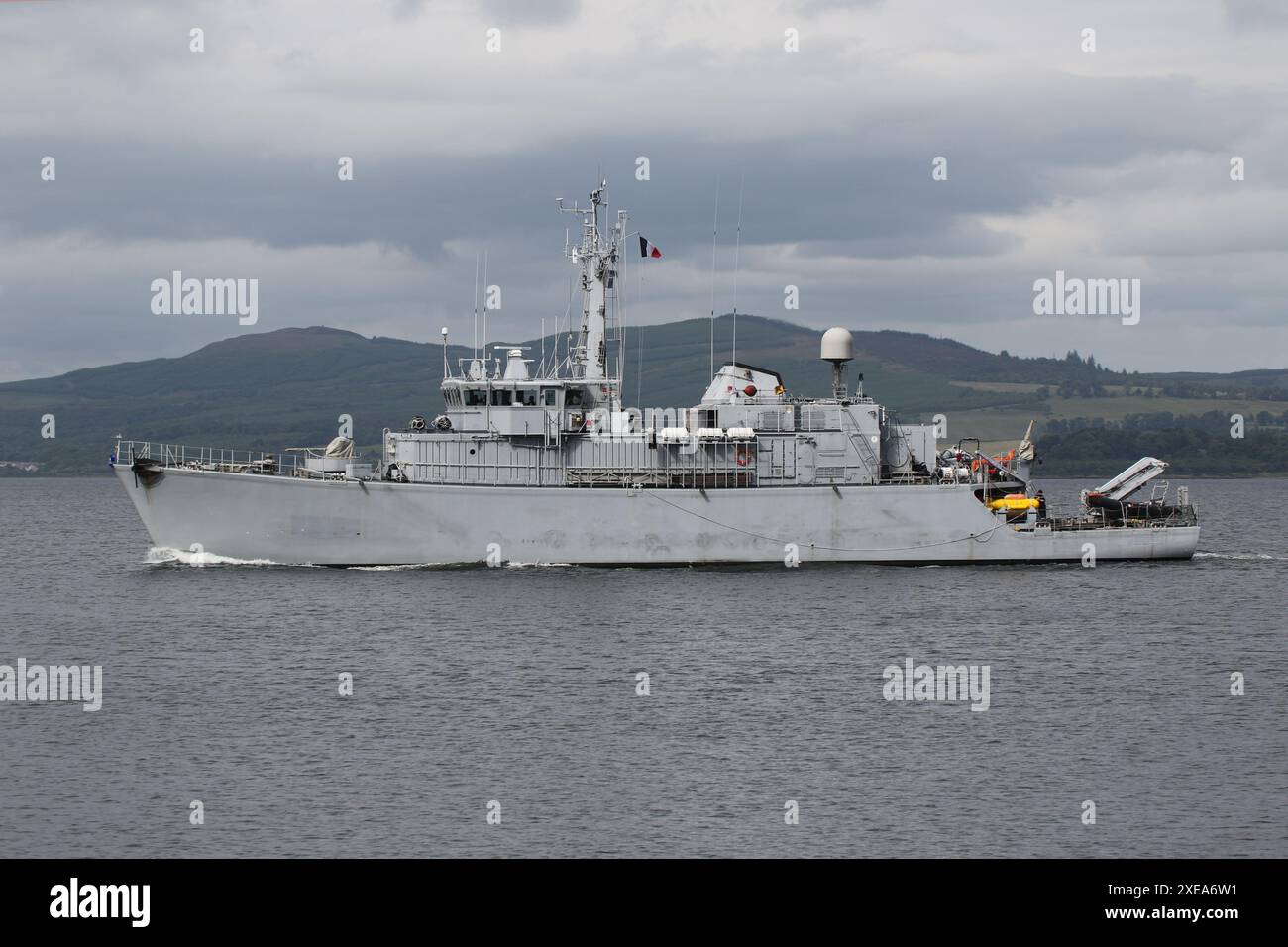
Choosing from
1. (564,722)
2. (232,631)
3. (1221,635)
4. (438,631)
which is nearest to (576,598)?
(438,631)

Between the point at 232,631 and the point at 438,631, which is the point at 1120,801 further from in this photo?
the point at 232,631

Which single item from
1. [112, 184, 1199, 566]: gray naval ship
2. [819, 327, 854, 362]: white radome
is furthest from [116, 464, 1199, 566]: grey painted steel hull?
[819, 327, 854, 362]: white radome

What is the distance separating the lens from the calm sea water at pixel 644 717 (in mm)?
23562

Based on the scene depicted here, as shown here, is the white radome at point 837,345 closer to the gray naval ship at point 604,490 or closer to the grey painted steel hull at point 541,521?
the gray naval ship at point 604,490

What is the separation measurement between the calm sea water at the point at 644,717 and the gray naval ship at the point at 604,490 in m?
1.17

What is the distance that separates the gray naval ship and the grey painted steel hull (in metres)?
0.06

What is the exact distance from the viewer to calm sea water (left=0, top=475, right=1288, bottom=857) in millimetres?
23562

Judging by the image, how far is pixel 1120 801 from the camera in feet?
81.7

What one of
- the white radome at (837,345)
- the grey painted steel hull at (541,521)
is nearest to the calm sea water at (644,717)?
the grey painted steel hull at (541,521)

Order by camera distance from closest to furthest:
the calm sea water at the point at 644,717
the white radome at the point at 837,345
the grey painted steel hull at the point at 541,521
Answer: the calm sea water at the point at 644,717 → the grey painted steel hull at the point at 541,521 → the white radome at the point at 837,345

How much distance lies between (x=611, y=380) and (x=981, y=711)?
932 inches

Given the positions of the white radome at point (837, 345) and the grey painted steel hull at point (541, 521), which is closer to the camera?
the grey painted steel hull at point (541, 521)

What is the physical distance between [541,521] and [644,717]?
1882 centimetres

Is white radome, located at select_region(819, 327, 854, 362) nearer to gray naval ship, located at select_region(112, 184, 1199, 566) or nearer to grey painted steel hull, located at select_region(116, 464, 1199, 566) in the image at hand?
gray naval ship, located at select_region(112, 184, 1199, 566)
